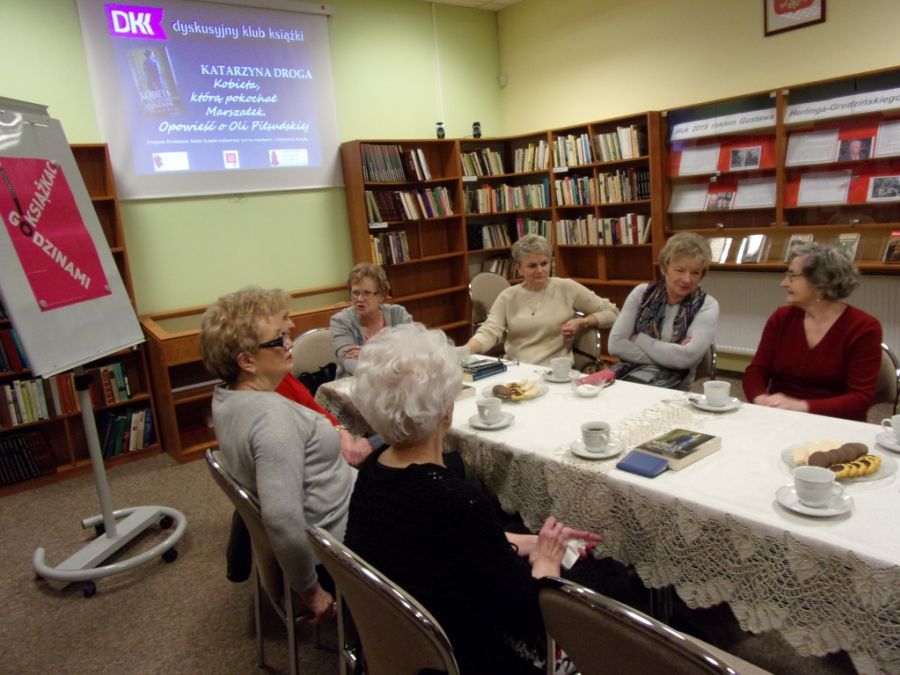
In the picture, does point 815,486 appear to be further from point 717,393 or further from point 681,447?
point 717,393

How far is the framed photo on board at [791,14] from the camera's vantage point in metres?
3.96

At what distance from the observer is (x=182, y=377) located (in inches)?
169

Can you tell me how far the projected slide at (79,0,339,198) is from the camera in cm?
401

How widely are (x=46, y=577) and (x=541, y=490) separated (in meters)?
2.24

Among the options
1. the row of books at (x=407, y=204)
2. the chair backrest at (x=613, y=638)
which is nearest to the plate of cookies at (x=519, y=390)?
the chair backrest at (x=613, y=638)

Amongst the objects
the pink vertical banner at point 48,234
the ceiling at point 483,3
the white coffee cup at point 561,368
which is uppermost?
the ceiling at point 483,3

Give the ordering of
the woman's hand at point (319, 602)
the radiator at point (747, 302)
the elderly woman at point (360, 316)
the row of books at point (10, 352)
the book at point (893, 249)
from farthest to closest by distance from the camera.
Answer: the radiator at point (747, 302)
the book at point (893, 249)
the row of books at point (10, 352)
the elderly woman at point (360, 316)
the woman's hand at point (319, 602)

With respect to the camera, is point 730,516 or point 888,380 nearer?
point 730,516

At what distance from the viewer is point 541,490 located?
1.76 m

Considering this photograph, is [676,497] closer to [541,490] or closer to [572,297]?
[541,490]

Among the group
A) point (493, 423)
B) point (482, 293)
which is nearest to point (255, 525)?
point (493, 423)

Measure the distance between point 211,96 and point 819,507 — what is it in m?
4.39

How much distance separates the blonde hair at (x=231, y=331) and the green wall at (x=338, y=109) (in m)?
2.77

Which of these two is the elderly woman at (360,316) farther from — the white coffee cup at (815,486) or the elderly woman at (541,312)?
the white coffee cup at (815,486)
